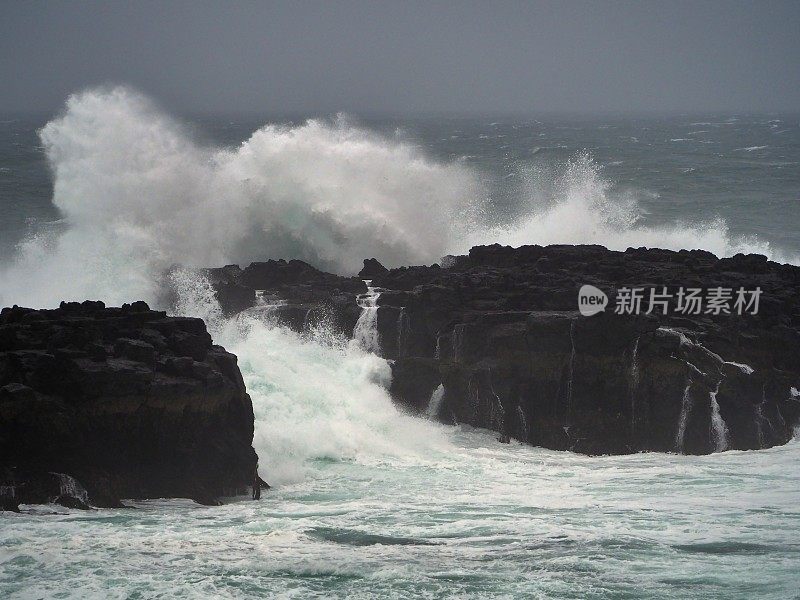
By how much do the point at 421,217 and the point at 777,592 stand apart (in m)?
24.3

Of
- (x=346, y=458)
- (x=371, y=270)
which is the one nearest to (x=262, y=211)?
(x=371, y=270)

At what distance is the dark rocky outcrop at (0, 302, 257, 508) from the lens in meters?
15.1

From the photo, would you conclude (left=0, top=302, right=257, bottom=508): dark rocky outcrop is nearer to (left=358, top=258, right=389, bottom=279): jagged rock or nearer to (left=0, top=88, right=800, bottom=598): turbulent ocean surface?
(left=0, top=88, right=800, bottom=598): turbulent ocean surface

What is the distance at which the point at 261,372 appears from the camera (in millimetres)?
21812

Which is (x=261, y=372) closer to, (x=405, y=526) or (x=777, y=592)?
(x=405, y=526)

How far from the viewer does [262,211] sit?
34094 millimetres

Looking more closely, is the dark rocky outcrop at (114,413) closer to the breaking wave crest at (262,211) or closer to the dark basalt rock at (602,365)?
the dark basalt rock at (602,365)

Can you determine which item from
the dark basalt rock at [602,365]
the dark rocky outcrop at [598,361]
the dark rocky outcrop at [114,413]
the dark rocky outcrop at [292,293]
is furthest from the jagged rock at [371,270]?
the dark rocky outcrop at [114,413]

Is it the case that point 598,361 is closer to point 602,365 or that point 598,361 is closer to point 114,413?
point 602,365

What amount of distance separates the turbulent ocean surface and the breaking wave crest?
0.26 feet

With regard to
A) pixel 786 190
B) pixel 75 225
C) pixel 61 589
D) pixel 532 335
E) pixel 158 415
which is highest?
pixel 786 190

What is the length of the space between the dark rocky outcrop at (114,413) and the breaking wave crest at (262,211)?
12.6 m

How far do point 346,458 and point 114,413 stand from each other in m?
4.95

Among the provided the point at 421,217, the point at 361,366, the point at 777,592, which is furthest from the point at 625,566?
the point at 421,217
